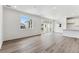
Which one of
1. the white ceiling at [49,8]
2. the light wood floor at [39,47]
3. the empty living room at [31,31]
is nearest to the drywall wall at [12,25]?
the empty living room at [31,31]

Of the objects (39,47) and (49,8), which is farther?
(49,8)

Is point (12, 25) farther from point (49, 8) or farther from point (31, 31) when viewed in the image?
point (31, 31)

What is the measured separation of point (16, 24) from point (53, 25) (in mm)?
12230

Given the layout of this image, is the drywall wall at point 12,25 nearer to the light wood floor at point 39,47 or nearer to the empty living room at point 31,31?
the empty living room at point 31,31

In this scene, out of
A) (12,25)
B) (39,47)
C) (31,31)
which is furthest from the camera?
(31,31)

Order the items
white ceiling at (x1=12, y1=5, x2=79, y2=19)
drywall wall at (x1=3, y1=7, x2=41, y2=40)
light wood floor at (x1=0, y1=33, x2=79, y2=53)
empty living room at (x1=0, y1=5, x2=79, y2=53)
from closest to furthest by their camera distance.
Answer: light wood floor at (x1=0, y1=33, x2=79, y2=53)
empty living room at (x1=0, y1=5, x2=79, y2=53)
white ceiling at (x1=12, y1=5, x2=79, y2=19)
drywall wall at (x1=3, y1=7, x2=41, y2=40)

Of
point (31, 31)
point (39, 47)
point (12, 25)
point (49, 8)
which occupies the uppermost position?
point (49, 8)

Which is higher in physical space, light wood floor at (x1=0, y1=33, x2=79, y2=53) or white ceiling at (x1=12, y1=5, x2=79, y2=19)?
white ceiling at (x1=12, y1=5, x2=79, y2=19)

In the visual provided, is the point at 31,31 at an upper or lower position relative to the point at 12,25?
lower

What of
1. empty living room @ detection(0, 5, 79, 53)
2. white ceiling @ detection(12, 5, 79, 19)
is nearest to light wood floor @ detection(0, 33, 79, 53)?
empty living room @ detection(0, 5, 79, 53)

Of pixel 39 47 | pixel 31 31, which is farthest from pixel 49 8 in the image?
pixel 31 31

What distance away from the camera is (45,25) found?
1728cm

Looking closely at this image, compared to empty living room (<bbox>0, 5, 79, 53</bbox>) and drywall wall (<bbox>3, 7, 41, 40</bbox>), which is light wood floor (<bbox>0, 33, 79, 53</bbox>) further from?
drywall wall (<bbox>3, 7, 41, 40</bbox>)

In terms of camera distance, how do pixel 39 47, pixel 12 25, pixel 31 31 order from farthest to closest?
pixel 31 31 < pixel 12 25 < pixel 39 47
